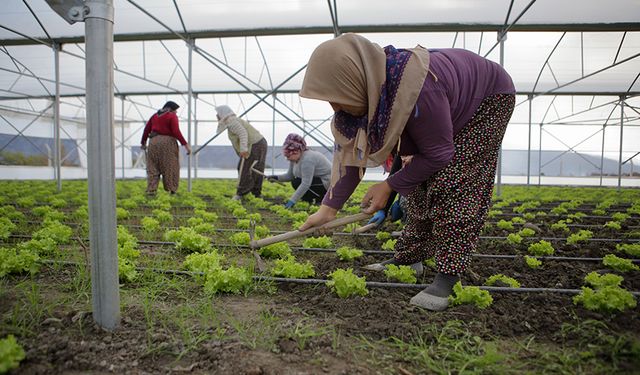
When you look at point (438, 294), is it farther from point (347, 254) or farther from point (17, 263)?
point (17, 263)

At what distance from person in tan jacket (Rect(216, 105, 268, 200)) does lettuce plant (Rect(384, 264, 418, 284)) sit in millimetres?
4646

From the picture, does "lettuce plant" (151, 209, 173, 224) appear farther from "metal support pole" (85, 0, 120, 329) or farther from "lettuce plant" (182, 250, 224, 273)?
"metal support pole" (85, 0, 120, 329)

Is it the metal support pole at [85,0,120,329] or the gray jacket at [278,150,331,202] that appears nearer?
the metal support pole at [85,0,120,329]

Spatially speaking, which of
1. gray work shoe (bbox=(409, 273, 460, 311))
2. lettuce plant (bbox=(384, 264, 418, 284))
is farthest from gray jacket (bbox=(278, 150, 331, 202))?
gray work shoe (bbox=(409, 273, 460, 311))

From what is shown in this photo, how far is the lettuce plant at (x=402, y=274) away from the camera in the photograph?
2.46 meters

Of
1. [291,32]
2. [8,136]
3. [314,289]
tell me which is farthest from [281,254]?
[8,136]

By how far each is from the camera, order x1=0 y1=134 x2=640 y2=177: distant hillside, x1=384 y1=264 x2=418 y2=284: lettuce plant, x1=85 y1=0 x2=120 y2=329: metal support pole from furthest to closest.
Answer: x1=0 y1=134 x2=640 y2=177: distant hillside → x1=384 y1=264 x2=418 y2=284: lettuce plant → x1=85 y1=0 x2=120 y2=329: metal support pole

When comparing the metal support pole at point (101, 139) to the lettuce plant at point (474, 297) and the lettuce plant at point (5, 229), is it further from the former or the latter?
the lettuce plant at point (5, 229)

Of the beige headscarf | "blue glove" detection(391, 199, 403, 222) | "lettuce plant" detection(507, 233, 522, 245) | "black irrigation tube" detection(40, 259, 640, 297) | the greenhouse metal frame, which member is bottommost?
"black irrigation tube" detection(40, 259, 640, 297)

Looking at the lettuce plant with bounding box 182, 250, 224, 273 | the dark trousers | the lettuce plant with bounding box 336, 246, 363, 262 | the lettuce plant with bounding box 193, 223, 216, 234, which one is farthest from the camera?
the dark trousers

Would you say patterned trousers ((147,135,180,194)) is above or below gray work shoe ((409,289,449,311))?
above

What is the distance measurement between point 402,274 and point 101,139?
185 centimetres

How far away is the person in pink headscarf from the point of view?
5.92 m

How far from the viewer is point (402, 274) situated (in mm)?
2471
